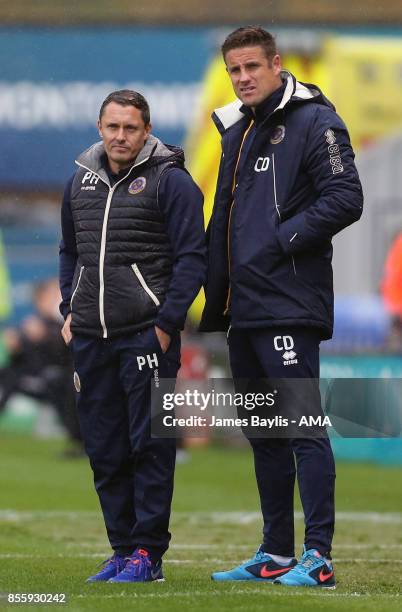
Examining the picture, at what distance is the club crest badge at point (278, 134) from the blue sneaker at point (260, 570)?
159 centimetres

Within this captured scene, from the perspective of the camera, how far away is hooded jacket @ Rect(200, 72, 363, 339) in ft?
18.7

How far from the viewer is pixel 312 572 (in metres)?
5.61

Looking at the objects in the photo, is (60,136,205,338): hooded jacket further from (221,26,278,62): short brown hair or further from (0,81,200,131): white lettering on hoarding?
(0,81,200,131): white lettering on hoarding

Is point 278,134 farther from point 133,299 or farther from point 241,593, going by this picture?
point 241,593

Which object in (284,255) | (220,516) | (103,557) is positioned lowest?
(220,516)

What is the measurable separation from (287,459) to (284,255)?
802mm

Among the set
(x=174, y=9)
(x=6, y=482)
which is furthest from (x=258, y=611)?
(x=174, y=9)

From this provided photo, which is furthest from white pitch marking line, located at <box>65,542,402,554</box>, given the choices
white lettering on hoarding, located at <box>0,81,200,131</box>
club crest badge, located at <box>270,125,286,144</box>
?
white lettering on hoarding, located at <box>0,81,200,131</box>

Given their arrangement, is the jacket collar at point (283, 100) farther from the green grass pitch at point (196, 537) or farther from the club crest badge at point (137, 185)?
the green grass pitch at point (196, 537)

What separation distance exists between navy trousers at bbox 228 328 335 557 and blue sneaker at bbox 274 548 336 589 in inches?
1.4

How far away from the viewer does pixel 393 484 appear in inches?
470

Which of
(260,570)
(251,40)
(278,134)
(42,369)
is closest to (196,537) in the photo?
(260,570)

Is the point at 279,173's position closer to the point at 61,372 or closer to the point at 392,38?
the point at 61,372

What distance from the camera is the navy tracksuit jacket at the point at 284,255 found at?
568cm
